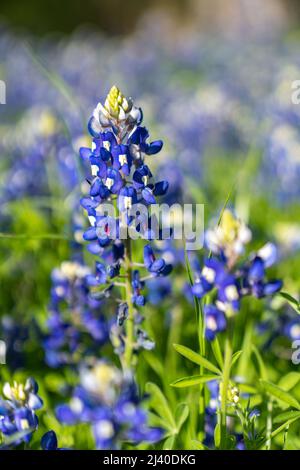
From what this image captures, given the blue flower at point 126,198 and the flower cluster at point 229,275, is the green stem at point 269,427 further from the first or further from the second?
the blue flower at point 126,198

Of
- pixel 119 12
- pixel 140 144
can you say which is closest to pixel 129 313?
pixel 140 144

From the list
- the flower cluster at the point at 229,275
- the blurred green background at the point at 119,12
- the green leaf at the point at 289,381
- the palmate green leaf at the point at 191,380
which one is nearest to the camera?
the flower cluster at the point at 229,275

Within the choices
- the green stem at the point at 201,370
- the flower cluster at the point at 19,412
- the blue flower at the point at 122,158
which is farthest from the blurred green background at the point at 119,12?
the flower cluster at the point at 19,412

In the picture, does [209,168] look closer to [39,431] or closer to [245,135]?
[245,135]

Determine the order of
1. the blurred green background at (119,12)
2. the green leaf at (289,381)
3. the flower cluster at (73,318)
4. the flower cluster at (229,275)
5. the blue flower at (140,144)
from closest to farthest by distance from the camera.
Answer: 1. the flower cluster at (229,275)
2. the blue flower at (140,144)
3. the green leaf at (289,381)
4. the flower cluster at (73,318)
5. the blurred green background at (119,12)

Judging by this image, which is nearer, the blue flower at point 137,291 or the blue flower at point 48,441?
the blue flower at point 48,441

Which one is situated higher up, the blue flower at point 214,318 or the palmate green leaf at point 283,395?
the blue flower at point 214,318

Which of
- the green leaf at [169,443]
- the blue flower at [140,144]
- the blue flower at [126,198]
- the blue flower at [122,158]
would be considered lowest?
the green leaf at [169,443]

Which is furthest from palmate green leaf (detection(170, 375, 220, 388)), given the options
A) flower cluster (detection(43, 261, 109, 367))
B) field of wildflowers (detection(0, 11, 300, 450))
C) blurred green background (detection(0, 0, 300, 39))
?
blurred green background (detection(0, 0, 300, 39))

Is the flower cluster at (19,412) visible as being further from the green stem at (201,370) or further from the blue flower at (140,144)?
the blue flower at (140,144)

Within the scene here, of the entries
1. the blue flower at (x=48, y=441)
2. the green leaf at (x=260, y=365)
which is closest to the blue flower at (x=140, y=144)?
the green leaf at (x=260, y=365)
